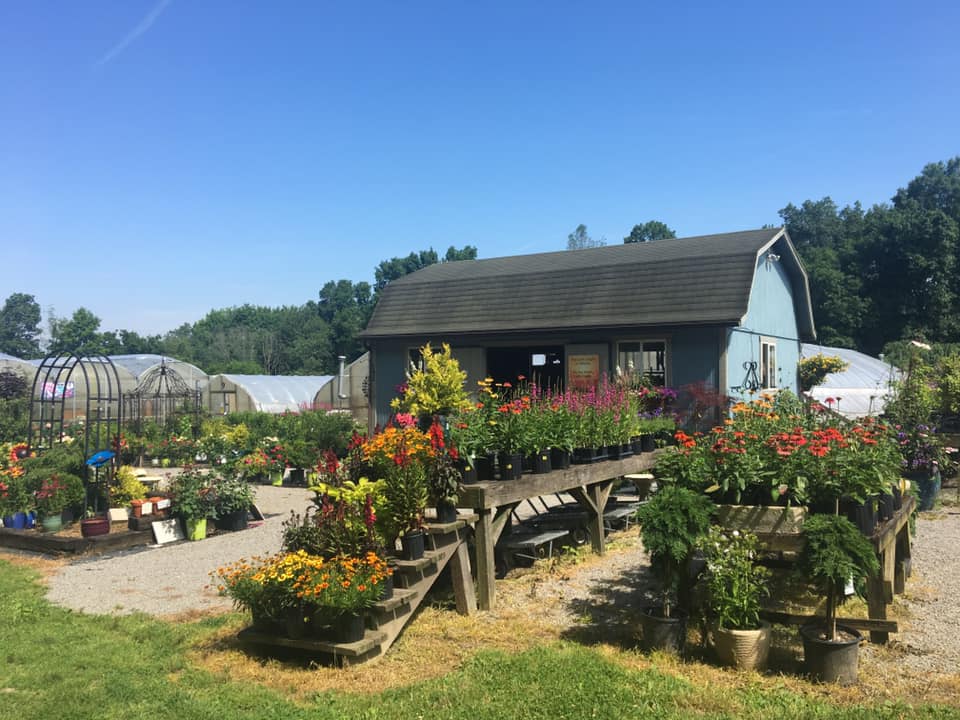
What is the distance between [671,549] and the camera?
4840 millimetres

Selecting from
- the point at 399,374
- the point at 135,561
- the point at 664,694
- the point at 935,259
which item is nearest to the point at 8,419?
the point at 399,374

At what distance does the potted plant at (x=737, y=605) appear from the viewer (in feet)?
15.4

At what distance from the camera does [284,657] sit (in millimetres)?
5234

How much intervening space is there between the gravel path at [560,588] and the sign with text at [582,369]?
733cm

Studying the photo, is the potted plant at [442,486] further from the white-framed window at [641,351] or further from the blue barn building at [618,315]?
the white-framed window at [641,351]

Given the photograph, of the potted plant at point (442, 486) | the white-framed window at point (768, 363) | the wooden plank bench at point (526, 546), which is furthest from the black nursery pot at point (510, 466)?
the white-framed window at point (768, 363)

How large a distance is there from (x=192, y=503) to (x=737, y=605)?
8.03 metres

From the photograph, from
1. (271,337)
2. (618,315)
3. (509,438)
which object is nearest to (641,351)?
(618,315)

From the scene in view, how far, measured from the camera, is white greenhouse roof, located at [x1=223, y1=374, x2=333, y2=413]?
31156mm

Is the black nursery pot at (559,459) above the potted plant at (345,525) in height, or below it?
above

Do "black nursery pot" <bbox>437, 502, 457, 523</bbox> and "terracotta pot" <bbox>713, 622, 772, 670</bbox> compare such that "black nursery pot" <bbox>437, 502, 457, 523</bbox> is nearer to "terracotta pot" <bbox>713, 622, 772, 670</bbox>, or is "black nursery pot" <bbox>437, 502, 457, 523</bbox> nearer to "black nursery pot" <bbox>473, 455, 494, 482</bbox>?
"black nursery pot" <bbox>473, 455, 494, 482</bbox>

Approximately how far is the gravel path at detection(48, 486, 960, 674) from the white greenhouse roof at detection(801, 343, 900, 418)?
1430 centimetres

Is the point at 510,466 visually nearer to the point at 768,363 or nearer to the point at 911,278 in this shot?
the point at 768,363

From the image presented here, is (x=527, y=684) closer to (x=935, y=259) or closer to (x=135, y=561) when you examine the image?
(x=135, y=561)
